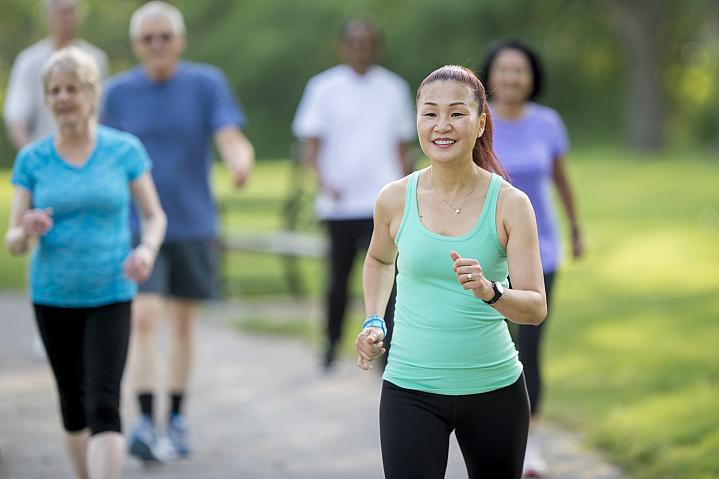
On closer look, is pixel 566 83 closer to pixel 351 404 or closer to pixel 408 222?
pixel 351 404

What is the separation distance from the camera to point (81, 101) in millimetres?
5105

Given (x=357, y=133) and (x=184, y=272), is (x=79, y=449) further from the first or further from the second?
(x=357, y=133)

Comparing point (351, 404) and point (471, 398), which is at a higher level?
point (471, 398)

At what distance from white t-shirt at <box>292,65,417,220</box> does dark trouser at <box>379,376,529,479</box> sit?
15.4ft

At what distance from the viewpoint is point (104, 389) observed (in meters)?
5.03

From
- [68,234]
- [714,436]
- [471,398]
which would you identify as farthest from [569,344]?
[471,398]

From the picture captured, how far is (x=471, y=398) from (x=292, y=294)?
899cm

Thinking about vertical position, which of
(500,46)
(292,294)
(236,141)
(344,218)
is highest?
(500,46)

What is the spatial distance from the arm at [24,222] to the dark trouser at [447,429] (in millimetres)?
1657

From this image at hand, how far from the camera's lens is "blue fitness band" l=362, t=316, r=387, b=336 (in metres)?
3.90

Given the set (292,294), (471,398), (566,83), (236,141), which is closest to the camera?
(471,398)

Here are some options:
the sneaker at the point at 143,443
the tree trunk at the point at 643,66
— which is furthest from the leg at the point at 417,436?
the tree trunk at the point at 643,66

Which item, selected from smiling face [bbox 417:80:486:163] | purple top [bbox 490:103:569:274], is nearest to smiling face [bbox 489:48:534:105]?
purple top [bbox 490:103:569:274]

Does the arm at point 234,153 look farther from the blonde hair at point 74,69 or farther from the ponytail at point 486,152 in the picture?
the ponytail at point 486,152
